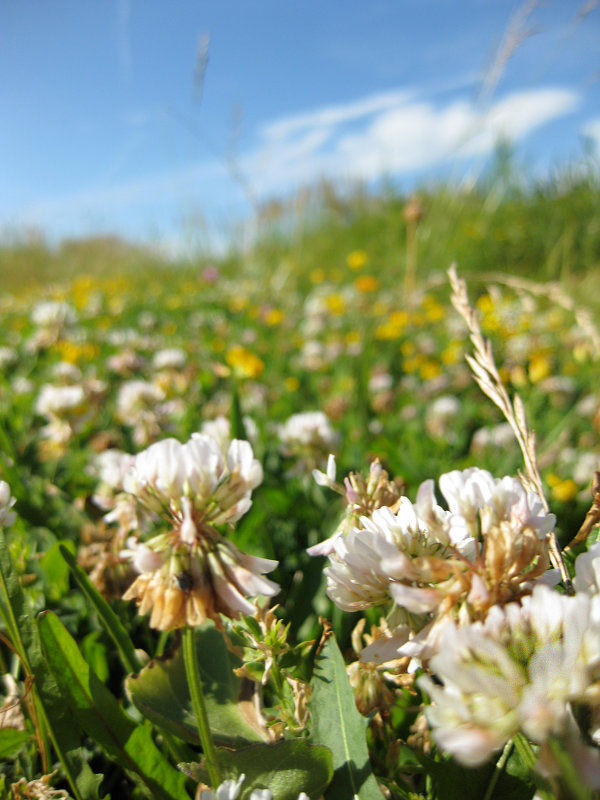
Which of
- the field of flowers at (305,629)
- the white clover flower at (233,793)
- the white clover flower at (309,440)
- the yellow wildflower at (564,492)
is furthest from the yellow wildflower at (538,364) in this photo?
the white clover flower at (233,793)

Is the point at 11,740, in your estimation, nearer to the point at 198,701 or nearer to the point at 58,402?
the point at 198,701

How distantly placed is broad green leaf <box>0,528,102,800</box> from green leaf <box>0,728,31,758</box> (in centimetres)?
3

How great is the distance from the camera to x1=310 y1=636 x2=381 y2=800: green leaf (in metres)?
0.61

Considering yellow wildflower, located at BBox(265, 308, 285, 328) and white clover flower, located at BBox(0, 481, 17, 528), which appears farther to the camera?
yellow wildflower, located at BBox(265, 308, 285, 328)

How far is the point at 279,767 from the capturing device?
60 centimetres

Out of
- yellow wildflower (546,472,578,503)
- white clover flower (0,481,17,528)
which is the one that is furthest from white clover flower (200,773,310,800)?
yellow wildflower (546,472,578,503)

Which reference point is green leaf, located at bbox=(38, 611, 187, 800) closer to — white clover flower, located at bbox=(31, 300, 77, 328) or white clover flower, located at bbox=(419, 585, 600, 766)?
white clover flower, located at bbox=(419, 585, 600, 766)

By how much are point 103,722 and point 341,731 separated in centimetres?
29

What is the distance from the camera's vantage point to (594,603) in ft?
1.37

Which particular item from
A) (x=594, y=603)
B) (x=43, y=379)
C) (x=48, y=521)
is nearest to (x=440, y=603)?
(x=594, y=603)

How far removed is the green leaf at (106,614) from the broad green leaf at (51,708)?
7 centimetres

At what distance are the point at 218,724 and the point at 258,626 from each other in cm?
14

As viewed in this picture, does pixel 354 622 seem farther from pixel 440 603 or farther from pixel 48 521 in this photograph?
pixel 48 521

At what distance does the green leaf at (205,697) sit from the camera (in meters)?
0.69
